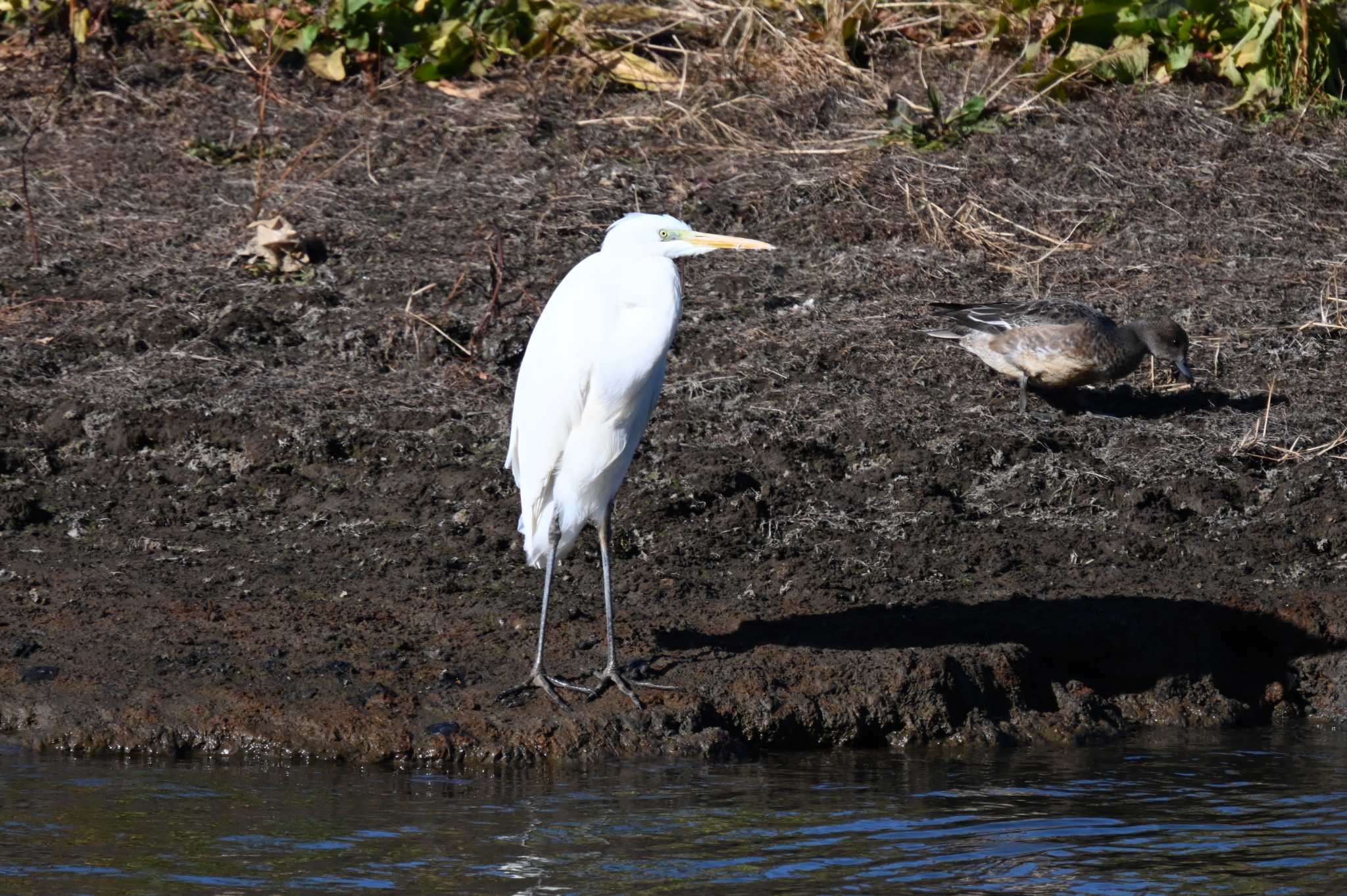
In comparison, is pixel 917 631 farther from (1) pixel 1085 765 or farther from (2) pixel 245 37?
(2) pixel 245 37

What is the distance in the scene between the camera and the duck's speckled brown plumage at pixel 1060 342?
28.3ft

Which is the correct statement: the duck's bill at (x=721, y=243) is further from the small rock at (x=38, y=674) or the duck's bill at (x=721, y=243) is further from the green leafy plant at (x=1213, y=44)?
the green leafy plant at (x=1213, y=44)

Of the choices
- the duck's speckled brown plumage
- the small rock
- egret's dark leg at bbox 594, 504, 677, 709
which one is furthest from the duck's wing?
the small rock

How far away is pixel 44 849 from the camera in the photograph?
458cm

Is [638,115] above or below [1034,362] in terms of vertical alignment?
above

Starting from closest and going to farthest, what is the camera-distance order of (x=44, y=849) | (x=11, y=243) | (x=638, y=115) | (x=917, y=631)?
(x=44, y=849) < (x=917, y=631) < (x=11, y=243) < (x=638, y=115)

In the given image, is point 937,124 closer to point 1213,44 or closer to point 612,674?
point 1213,44

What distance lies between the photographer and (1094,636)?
651cm

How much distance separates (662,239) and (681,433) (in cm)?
250

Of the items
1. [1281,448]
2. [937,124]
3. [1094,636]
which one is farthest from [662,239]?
[937,124]

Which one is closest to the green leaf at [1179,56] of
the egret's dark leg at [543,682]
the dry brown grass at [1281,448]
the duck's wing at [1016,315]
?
the duck's wing at [1016,315]

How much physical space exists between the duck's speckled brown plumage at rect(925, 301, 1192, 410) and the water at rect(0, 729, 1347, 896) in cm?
323

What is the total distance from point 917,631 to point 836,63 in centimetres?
692

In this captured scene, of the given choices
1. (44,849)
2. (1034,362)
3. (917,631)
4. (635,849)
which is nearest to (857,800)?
(635,849)
